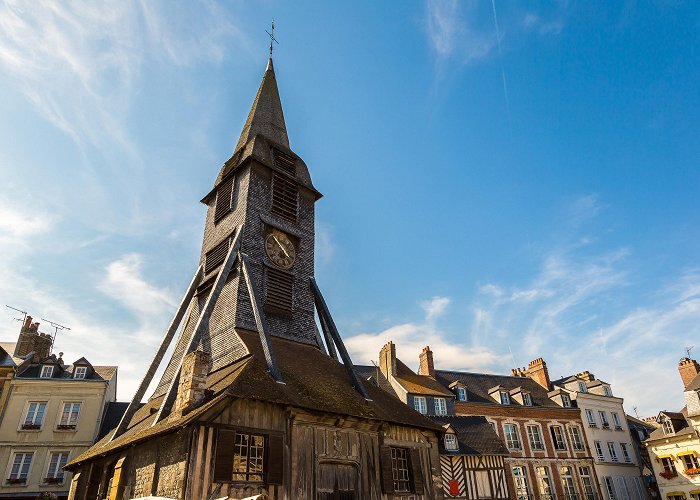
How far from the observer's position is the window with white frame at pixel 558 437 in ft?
87.8

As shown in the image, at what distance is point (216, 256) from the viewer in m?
16.8

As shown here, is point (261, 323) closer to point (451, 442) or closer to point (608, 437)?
point (451, 442)

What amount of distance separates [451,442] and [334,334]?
9788 millimetres

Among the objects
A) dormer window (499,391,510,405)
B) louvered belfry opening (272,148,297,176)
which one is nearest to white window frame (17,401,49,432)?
louvered belfry opening (272,148,297,176)

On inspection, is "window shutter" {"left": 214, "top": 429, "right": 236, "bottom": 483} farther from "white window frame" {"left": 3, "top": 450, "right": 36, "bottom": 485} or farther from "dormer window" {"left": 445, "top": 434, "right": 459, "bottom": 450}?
"white window frame" {"left": 3, "top": 450, "right": 36, "bottom": 485}

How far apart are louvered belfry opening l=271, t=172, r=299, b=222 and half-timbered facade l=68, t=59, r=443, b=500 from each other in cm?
5

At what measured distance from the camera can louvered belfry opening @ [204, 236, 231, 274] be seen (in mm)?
16328

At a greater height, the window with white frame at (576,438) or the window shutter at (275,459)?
the window with white frame at (576,438)

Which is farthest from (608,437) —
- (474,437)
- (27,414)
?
(27,414)

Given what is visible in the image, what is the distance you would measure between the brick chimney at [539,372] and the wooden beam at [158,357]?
25.4m

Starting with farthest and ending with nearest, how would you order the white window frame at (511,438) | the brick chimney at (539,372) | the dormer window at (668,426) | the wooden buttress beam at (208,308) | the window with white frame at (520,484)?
the brick chimney at (539,372), the dormer window at (668,426), the white window frame at (511,438), the window with white frame at (520,484), the wooden buttress beam at (208,308)

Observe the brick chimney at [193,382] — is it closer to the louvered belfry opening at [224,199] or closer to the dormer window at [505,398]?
the louvered belfry opening at [224,199]

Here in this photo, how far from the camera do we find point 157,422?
1055cm

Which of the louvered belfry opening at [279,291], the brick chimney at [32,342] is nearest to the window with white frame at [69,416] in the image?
the brick chimney at [32,342]
